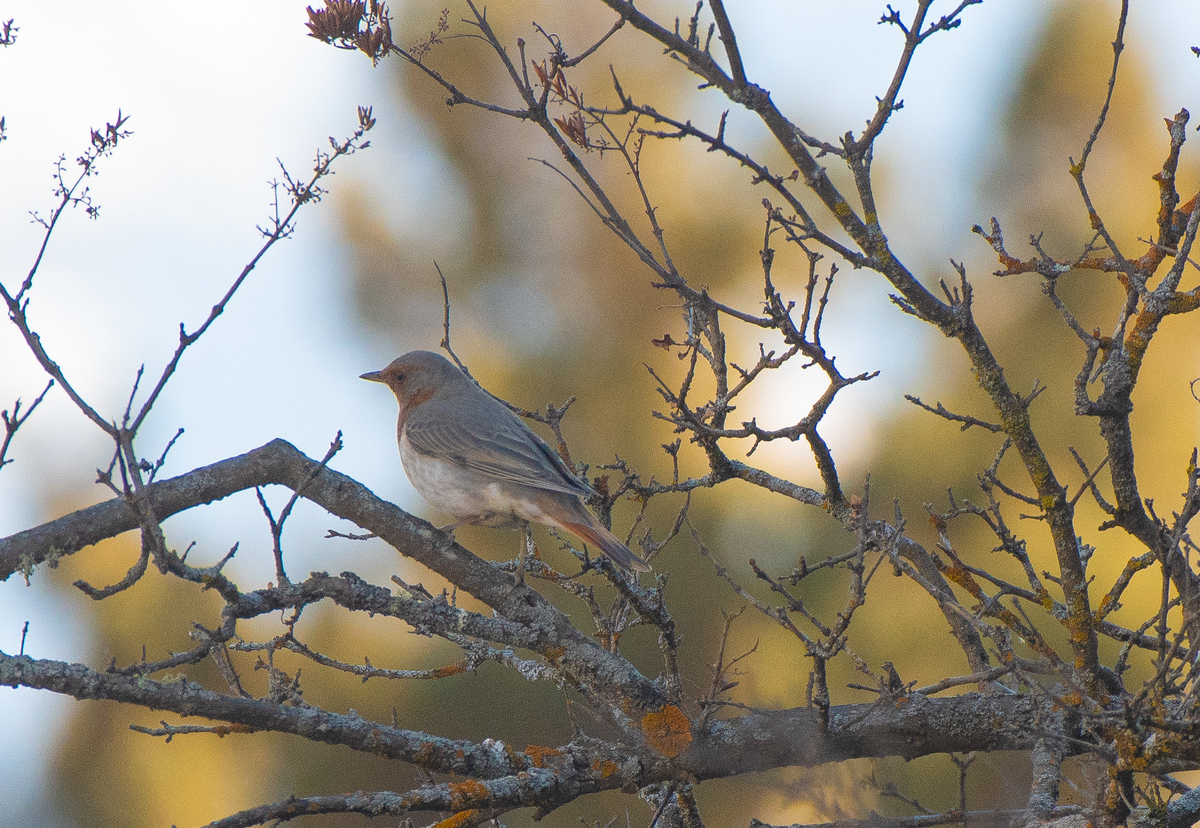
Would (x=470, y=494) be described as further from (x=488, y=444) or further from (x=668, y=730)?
(x=668, y=730)

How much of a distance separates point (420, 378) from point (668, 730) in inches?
132

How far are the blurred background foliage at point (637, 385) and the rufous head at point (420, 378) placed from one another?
1811 mm

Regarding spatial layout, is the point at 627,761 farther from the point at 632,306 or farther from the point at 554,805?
the point at 632,306

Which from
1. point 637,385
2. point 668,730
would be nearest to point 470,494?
point 668,730

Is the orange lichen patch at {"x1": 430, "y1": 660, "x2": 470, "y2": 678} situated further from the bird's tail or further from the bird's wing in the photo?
the bird's wing

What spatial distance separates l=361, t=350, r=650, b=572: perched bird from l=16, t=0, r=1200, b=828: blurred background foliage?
195cm

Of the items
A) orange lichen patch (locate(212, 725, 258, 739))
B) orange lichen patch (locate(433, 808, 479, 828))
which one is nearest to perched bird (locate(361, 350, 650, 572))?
orange lichen patch (locate(433, 808, 479, 828))

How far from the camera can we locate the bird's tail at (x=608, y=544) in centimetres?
403

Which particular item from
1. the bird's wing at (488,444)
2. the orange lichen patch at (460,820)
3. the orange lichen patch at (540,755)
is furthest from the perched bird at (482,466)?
the orange lichen patch at (460,820)

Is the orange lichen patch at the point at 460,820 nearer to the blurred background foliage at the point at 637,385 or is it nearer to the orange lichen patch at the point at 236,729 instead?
the orange lichen patch at the point at 236,729

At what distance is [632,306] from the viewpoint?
9.88m

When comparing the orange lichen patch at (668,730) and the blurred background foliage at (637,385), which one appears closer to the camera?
the orange lichen patch at (668,730)

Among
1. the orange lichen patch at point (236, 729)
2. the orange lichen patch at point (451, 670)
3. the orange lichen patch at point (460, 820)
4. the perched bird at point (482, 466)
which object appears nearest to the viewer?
the orange lichen patch at point (236, 729)

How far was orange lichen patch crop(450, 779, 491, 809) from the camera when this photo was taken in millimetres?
2789
